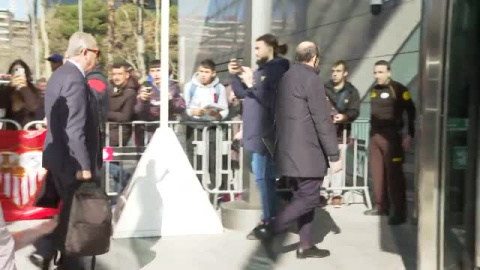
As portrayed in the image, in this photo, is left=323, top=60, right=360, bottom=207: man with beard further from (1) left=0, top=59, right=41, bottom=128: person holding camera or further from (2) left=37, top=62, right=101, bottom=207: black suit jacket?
(2) left=37, top=62, right=101, bottom=207: black suit jacket

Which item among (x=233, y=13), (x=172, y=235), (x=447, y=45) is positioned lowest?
(x=172, y=235)

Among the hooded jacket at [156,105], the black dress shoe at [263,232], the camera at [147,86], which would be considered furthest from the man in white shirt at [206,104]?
the black dress shoe at [263,232]

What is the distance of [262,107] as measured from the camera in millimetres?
5652

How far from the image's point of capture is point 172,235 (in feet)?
18.9

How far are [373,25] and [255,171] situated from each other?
4.69 metres

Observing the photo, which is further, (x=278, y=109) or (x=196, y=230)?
(x=196, y=230)

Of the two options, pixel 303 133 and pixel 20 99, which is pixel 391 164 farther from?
pixel 20 99

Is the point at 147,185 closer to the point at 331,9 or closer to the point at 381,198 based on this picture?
the point at 381,198

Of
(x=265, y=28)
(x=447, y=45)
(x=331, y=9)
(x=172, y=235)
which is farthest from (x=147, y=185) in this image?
(x=331, y=9)

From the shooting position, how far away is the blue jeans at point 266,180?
5754 millimetres

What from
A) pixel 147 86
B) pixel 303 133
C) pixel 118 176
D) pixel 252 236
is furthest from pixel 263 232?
pixel 147 86

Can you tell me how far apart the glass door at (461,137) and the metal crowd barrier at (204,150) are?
130 inches

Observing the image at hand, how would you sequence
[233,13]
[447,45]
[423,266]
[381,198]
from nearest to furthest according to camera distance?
[447,45]
[423,266]
[381,198]
[233,13]

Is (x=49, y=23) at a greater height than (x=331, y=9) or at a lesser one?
greater
